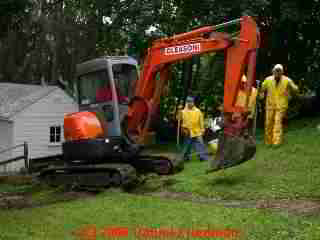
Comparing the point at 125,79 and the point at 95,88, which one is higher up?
the point at 125,79

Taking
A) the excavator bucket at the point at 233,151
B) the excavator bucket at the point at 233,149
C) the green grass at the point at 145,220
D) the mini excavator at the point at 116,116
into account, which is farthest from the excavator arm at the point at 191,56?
the green grass at the point at 145,220

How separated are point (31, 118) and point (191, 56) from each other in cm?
1398

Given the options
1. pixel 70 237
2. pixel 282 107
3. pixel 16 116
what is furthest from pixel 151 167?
pixel 16 116

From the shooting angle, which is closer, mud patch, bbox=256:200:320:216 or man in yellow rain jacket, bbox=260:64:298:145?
mud patch, bbox=256:200:320:216

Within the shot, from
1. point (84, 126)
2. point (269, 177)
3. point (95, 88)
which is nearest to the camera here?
point (269, 177)

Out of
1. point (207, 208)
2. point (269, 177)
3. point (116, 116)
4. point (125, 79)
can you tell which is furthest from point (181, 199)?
point (125, 79)

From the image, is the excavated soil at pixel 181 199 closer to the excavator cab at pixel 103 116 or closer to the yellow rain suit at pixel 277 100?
the excavator cab at pixel 103 116

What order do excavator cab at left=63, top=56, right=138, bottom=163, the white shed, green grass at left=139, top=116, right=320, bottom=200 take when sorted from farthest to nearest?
the white shed, excavator cab at left=63, top=56, right=138, bottom=163, green grass at left=139, top=116, right=320, bottom=200

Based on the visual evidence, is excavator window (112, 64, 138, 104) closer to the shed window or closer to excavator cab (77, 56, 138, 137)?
excavator cab (77, 56, 138, 137)

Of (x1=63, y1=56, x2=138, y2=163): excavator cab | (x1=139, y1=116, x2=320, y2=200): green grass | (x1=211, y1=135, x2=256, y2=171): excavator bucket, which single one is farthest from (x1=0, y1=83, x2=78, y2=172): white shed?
(x1=211, y1=135, x2=256, y2=171): excavator bucket

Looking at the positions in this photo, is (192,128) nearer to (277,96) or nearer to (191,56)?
(277,96)

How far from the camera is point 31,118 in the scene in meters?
23.1

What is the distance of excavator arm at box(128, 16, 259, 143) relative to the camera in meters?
9.77

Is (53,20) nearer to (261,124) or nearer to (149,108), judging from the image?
(261,124)
